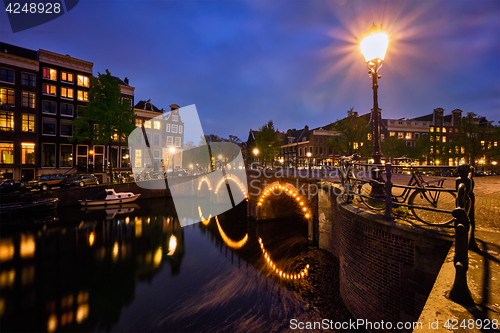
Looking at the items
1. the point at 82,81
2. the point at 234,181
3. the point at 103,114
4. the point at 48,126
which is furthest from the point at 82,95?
the point at 234,181

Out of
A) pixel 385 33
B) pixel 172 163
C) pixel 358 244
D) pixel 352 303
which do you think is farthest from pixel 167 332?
pixel 172 163

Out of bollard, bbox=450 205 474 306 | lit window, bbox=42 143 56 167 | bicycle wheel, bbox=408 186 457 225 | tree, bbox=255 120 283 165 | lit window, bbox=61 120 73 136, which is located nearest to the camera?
bollard, bbox=450 205 474 306

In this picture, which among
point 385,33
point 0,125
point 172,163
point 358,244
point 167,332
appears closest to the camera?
point 358,244

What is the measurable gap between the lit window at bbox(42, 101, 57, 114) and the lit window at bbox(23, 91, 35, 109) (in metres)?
1.12

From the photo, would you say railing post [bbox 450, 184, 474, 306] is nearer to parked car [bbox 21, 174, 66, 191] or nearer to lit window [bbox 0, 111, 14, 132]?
parked car [bbox 21, 174, 66, 191]

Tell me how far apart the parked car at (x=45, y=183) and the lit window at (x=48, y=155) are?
8150 mm

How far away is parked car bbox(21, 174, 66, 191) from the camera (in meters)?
23.6

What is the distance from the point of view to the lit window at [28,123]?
3041cm

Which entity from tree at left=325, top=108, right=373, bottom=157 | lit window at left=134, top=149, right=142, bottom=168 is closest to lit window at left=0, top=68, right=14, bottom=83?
lit window at left=134, top=149, right=142, bottom=168

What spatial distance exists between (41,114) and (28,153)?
5.65 metres

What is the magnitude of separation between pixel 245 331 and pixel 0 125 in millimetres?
Answer: 40087

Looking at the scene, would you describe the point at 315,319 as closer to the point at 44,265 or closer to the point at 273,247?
the point at 273,247

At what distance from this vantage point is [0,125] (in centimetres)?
2912

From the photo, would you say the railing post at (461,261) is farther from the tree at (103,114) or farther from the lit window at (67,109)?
the lit window at (67,109)
